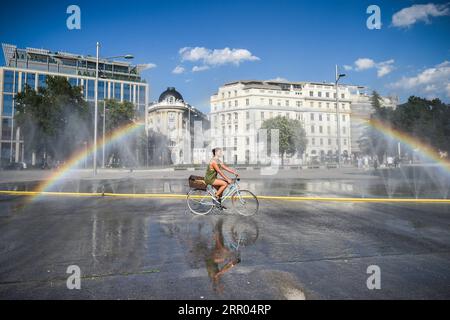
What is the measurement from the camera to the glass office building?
7225 centimetres

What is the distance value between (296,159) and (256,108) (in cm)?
1888

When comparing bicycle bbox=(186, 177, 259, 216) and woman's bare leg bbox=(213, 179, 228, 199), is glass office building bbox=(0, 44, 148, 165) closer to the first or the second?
bicycle bbox=(186, 177, 259, 216)

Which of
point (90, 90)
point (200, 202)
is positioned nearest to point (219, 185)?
point (200, 202)

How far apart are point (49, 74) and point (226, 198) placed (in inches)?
3410

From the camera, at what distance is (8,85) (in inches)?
2864

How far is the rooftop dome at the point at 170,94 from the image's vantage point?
93.8 metres

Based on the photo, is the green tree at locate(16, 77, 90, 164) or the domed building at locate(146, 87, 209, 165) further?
the domed building at locate(146, 87, 209, 165)

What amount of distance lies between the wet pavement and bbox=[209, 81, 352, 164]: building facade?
7482cm

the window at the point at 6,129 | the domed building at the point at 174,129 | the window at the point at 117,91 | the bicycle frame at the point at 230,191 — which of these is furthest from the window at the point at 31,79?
the bicycle frame at the point at 230,191

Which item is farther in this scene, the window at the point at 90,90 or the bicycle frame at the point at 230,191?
the window at the point at 90,90

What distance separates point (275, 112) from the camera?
8562cm

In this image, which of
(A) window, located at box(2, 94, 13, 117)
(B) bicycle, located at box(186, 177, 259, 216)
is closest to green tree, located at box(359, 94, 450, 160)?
(B) bicycle, located at box(186, 177, 259, 216)

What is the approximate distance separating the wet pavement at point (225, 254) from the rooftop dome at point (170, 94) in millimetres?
89481

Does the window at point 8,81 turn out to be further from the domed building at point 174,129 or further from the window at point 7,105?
the domed building at point 174,129
